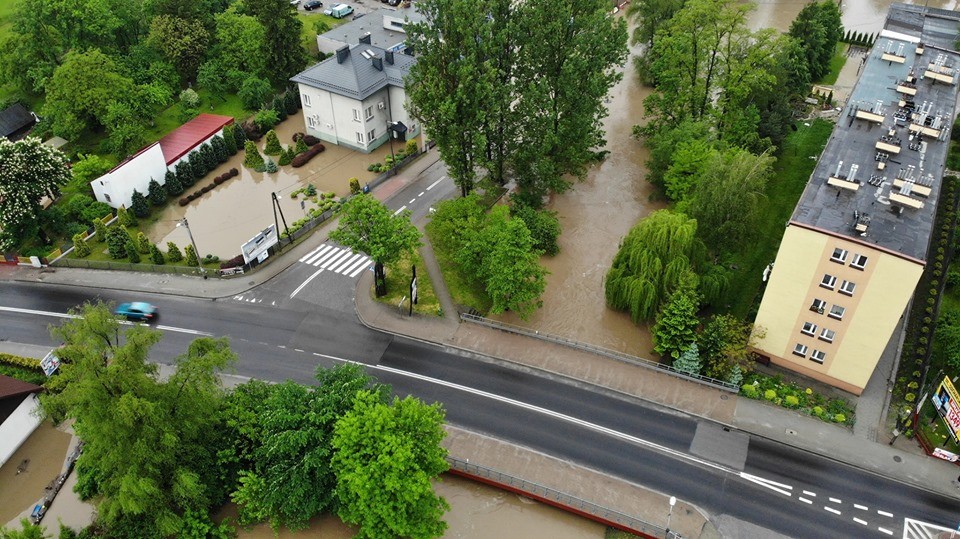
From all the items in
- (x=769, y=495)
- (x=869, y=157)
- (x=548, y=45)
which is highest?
(x=548, y=45)

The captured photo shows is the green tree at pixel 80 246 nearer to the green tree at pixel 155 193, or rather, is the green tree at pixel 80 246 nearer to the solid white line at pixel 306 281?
the green tree at pixel 155 193

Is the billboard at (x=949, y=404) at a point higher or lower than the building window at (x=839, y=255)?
lower

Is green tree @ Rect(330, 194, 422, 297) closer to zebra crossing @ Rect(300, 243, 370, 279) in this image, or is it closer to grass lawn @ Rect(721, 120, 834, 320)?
zebra crossing @ Rect(300, 243, 370, 279)

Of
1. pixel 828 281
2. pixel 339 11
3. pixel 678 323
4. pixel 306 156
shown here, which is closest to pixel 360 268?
pixel 306 156

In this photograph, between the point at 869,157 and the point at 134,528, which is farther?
the point at 869,157

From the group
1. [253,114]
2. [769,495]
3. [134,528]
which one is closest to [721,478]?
[769,495]

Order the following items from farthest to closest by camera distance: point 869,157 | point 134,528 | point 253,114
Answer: point 253,114
point 869,157
point 134,528

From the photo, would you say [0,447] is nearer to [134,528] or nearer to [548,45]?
[134,528]

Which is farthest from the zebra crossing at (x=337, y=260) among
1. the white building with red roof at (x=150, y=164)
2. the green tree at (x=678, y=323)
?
the green tree at (x=678, y=323)
